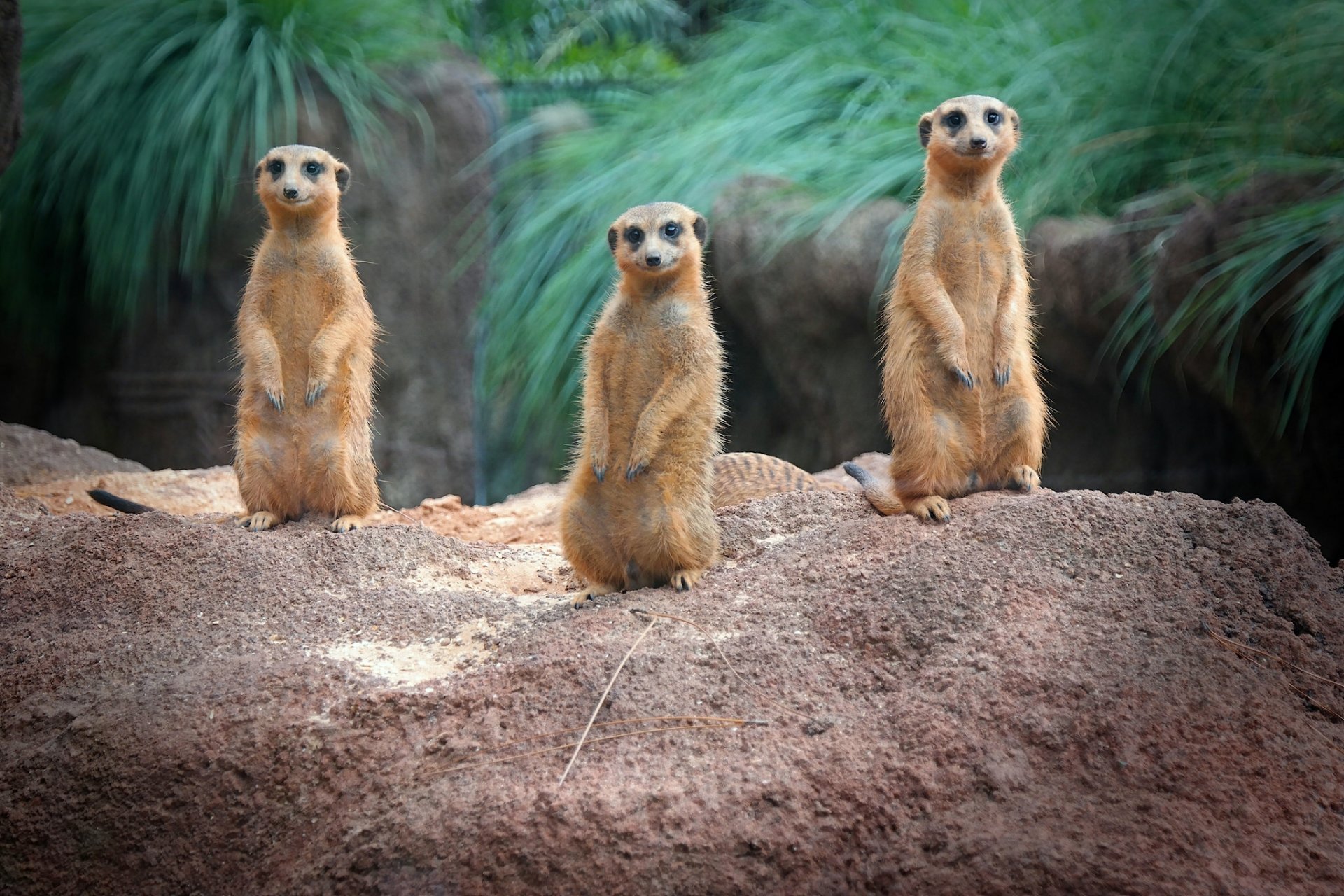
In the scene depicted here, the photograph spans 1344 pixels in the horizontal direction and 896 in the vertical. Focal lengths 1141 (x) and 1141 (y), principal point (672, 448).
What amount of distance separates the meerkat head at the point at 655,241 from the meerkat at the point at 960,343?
0.51m

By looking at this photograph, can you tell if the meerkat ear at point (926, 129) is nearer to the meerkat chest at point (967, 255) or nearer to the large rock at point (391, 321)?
the meerkat chest at point (967, 255)

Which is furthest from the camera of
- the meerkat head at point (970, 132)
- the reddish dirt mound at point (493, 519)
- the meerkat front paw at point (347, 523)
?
the reddish dirt mound at point (493, 519)

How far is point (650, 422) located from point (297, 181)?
1.31m

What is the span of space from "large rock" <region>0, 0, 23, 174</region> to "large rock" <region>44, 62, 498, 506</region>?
66.6 inches

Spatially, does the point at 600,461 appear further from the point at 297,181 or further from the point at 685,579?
the point at 297,181

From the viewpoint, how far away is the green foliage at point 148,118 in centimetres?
543

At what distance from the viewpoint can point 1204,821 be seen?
5.72 ft

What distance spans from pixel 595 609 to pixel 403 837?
77 cm

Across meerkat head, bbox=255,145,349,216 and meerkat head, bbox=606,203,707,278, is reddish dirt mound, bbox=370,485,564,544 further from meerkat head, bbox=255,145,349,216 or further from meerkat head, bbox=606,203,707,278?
meerkat head, bbox=606,203,707,278

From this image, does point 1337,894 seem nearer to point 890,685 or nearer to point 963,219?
point 890,685

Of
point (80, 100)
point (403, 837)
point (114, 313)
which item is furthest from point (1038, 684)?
point (80, 100)

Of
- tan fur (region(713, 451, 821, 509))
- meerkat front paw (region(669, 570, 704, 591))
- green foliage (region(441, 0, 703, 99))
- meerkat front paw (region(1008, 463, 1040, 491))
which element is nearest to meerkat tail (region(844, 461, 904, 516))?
meerkat front paw (region(1008, 463, 1040, 491))

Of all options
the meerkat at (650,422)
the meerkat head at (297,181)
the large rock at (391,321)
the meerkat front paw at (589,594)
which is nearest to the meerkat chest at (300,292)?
the meerkat head at (297,181)

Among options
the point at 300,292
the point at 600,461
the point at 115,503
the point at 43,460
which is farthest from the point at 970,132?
the point at 43,460
